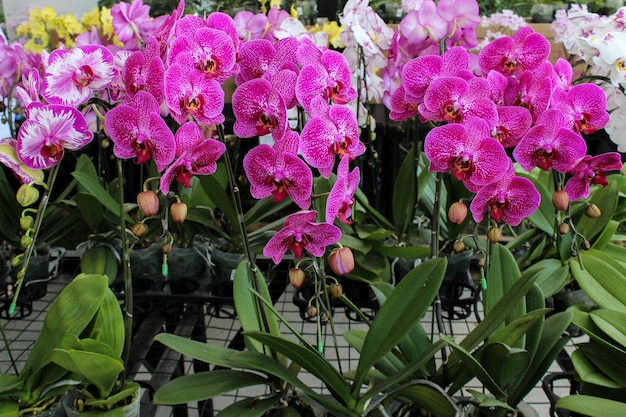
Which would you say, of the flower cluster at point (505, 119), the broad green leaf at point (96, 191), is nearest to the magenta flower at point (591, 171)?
the flower cluster at point (505, 119)

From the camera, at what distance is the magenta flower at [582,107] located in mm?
647

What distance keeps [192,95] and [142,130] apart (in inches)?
2.6

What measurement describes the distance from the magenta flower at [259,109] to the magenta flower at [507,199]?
0.23 m

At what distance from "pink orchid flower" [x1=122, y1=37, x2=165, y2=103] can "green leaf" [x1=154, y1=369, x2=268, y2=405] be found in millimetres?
327

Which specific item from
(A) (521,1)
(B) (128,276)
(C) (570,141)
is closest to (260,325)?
(B) (128,276)

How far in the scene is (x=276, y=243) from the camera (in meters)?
0.58

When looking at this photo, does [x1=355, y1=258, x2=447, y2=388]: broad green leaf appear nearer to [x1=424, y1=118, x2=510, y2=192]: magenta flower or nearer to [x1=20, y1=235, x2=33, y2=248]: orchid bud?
[x1=424, y1=118, x2=510, y2=192]: magenta flower

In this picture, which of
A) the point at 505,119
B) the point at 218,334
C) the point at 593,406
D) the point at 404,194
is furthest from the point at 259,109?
the point at 218,334

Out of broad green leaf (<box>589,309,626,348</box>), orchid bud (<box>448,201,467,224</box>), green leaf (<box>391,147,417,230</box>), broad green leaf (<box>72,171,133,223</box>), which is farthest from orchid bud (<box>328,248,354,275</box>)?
broad green leaf (<box>72,171,133,223</box>)

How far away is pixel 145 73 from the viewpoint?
1.96ft

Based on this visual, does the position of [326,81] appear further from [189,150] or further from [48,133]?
[48,133]

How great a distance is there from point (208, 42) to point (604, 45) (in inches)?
22.2

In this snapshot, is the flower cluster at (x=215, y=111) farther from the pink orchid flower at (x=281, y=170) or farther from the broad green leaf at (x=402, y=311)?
the broad green leaf at (x=402, y=311)

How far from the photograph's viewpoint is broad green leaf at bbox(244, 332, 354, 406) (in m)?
0.60
